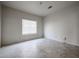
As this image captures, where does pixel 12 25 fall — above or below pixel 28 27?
above

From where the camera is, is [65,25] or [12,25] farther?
[65,25]

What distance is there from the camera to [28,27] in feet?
20.1

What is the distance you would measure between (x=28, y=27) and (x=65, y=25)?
3.35 meters

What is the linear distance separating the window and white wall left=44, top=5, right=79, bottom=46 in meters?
1.51

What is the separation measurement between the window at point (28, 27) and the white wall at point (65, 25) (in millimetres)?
1514

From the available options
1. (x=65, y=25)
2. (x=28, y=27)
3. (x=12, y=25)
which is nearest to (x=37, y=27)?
(x=28, y=27)

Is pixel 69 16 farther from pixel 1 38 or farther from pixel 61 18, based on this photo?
pixel 1 38

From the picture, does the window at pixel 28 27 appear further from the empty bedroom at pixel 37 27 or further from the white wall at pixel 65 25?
the white wall at pixel 65 25

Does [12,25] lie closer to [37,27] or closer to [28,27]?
[28,27]

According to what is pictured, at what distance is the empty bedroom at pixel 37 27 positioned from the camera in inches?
141

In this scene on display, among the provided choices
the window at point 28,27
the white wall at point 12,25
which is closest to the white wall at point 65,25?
the window at point 28,27

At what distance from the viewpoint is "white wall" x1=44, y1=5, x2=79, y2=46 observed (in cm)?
422

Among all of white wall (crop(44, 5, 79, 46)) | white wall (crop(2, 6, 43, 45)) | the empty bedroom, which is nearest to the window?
the empty bedroom

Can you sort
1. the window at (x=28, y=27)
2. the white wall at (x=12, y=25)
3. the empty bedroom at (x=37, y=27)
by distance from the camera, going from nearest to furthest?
the empty bedroom at (x=37, y=27) → the white wall at (x=12, y=25) → the window at (x=28, y=27)
